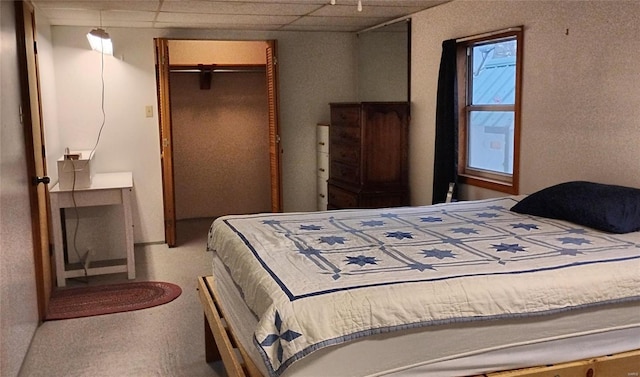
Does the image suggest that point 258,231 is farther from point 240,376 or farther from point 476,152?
point 476,152

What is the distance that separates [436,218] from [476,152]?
5.35ft

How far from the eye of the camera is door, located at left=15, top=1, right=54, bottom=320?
3.60m

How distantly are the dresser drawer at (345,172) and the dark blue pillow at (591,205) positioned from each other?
6.99ft

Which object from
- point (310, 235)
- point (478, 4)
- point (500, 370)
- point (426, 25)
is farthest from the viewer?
point (426, 25)

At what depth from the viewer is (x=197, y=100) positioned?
6.97 m

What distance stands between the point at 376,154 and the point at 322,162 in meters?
1.20

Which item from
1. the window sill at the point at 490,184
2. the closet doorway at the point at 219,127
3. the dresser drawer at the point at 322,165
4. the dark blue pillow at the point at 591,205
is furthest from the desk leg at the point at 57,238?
the dark blue pillow at the point at 591,205

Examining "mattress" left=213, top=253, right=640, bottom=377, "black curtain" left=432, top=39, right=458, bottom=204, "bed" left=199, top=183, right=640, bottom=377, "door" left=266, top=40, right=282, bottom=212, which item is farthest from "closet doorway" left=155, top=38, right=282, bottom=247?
"mattress" left=213, top=253, right=640, bottom=377

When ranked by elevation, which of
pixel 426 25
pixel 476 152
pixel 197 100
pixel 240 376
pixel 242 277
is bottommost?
pixel 240 376

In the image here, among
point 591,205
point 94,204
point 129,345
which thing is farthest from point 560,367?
point 94,204

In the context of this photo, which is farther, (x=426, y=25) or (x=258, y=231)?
(x=426, y=25)

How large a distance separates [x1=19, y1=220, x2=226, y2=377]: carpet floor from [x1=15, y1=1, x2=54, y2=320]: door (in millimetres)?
370

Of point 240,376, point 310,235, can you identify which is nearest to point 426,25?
point 310,235

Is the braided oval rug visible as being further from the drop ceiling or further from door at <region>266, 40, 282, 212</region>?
the drop ceiling
